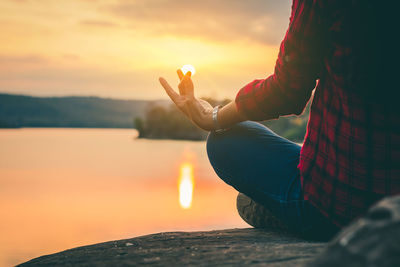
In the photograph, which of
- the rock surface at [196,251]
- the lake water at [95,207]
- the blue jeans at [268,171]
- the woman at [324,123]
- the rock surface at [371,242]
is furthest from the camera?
the lake water at [95,207]

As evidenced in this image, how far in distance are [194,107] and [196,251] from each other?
62 cm

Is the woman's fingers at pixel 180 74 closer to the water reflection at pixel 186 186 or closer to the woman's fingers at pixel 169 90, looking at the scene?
the woman's fingers at pixel 169 90

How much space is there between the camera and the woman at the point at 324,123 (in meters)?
1.08

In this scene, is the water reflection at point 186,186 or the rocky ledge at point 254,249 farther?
the water reflection at point 186,186

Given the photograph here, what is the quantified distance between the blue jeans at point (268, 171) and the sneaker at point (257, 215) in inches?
12.8

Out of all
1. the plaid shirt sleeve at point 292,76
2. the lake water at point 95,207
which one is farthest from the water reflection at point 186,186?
the plaid shirt sleeve at point 292,76

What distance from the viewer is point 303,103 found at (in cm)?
138

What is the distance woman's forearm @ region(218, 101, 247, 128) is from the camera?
61.7 inches

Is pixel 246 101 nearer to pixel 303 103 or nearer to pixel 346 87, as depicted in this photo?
pixel 303 103

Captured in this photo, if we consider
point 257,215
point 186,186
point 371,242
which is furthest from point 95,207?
point 371,242

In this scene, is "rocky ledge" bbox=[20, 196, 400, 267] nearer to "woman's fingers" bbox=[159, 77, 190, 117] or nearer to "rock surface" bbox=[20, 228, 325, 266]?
"rock surface" bbox=[20, 228, 325, 266]

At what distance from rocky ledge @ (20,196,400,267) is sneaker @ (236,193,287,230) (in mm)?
67

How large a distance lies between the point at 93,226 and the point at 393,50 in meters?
5.34

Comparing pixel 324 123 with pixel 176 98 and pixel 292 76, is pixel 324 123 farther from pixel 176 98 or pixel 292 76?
pixel 176 98
